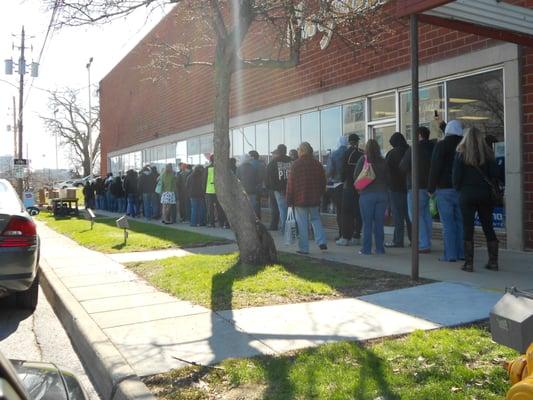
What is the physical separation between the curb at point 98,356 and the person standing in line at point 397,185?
543cm

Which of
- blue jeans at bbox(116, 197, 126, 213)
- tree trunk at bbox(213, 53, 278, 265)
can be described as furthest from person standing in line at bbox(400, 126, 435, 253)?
blue jeans at bbox(116, 197, 126, 213)

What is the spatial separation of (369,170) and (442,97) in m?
2.47

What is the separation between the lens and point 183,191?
1702cm

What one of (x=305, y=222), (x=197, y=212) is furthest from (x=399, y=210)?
(x=197, y=212)

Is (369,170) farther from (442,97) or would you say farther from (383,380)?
(383,380)

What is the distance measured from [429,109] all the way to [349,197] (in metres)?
2.25

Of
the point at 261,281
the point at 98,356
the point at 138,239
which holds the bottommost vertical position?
the point at 98,356

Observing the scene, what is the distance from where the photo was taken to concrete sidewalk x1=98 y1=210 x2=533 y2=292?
6.72 meters

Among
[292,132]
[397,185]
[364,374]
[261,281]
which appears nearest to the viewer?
[364,374]

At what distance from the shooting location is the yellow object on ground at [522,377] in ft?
7.71

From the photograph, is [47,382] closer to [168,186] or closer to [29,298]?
[29,298]

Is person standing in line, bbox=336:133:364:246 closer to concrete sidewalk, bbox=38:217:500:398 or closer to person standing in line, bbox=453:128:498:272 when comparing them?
person standing in line, bbox=453:128:498:272

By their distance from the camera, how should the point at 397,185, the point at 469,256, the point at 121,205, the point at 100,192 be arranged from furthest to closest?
the point at 100,192
the point at 121,205
the point at 397,185
the point at 469,256

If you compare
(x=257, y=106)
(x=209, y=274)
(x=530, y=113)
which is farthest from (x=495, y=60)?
(x=257, y=106)
